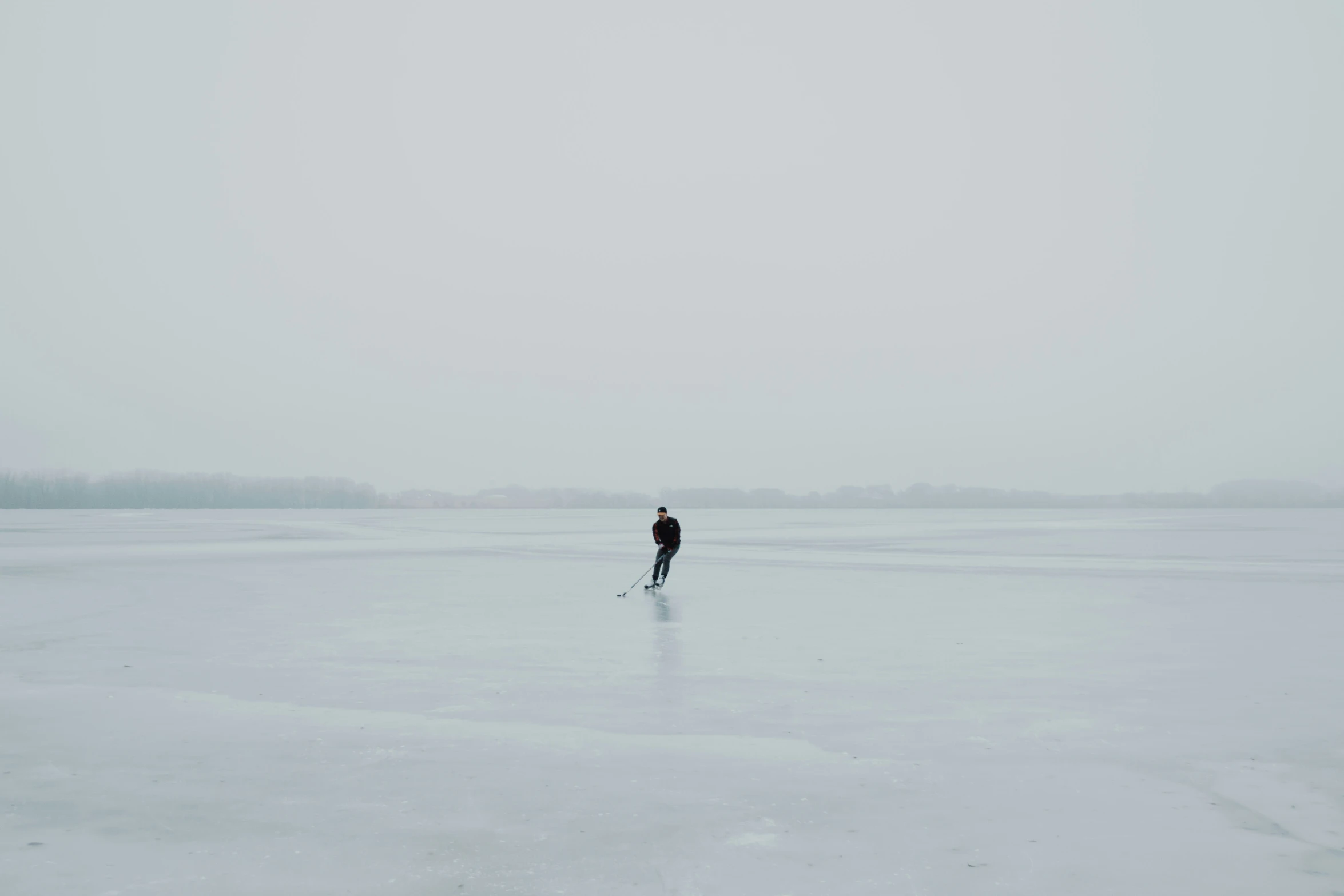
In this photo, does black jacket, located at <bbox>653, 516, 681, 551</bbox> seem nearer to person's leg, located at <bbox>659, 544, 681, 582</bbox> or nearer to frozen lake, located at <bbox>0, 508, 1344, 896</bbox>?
person's leg, located at <bbox>659, 544, 681, 582</bbox>

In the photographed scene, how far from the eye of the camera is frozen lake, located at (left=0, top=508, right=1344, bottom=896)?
5.77m

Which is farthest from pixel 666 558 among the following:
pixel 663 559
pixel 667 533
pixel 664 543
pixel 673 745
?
pixel 673 745

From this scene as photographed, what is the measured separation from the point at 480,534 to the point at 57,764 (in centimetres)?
5708

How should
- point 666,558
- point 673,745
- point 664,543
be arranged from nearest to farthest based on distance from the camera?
1. point 673,745
2. point 664,543
3. point 666,558

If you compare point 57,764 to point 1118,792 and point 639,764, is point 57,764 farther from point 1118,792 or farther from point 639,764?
point 1118,792

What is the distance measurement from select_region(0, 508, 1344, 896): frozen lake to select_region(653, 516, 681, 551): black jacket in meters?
2.40

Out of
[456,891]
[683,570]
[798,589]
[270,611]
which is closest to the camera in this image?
[456,891]

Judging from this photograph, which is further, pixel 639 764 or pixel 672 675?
pixel 672 675

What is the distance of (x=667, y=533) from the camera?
23531 mm

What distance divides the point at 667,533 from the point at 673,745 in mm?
14863

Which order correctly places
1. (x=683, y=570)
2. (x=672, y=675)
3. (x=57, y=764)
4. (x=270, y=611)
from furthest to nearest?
(x=683, y=570), (x=270, y=611), (x=672, y=675), (x=57, y=764)

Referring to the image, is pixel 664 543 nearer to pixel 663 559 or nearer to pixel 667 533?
pixel 667 533

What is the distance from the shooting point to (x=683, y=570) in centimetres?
3003

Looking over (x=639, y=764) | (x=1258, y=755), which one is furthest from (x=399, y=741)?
(x=1258, y=755)
